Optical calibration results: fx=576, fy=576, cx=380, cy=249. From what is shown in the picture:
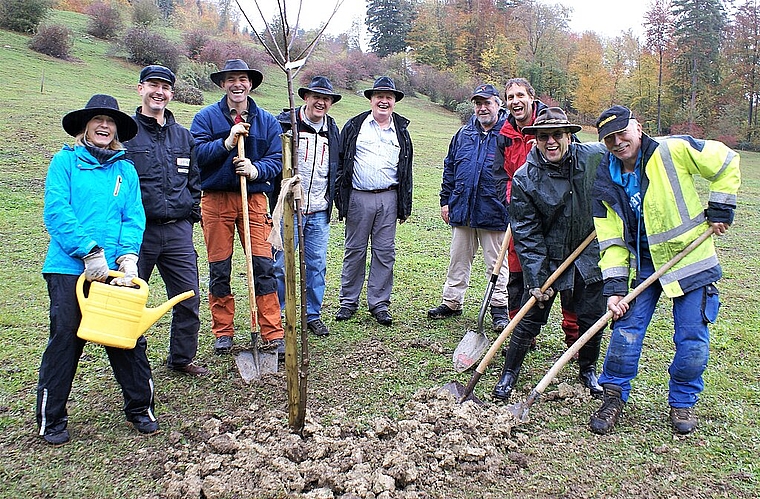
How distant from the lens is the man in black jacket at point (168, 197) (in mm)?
4012

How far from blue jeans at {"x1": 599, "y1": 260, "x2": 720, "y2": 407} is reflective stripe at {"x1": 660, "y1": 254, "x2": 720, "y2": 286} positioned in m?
0.12

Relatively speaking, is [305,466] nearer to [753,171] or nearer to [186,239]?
[186,239]

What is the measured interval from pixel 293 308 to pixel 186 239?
1.35 m

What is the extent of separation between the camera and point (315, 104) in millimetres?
5047

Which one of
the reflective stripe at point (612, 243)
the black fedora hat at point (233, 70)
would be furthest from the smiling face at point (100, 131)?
the reflective stripe at point (612, 243)

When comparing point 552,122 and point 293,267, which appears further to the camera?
point 552,122

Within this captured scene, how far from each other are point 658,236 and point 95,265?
134 inches

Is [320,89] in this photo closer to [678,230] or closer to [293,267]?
[293,267]

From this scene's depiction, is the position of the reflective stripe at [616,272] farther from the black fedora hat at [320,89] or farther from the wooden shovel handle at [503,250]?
the black fedora hat at [320,89]

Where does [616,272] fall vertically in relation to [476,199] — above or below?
below

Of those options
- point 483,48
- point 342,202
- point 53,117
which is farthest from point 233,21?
point 342,202

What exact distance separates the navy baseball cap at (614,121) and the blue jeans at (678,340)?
2.98 feet

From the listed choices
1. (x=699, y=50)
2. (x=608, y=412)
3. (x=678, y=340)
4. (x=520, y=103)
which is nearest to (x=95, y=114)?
(x=520, y=103)

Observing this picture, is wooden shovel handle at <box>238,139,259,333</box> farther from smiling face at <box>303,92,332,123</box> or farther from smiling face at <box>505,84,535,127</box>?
smiling face at <box>505,84,535,127</box>
